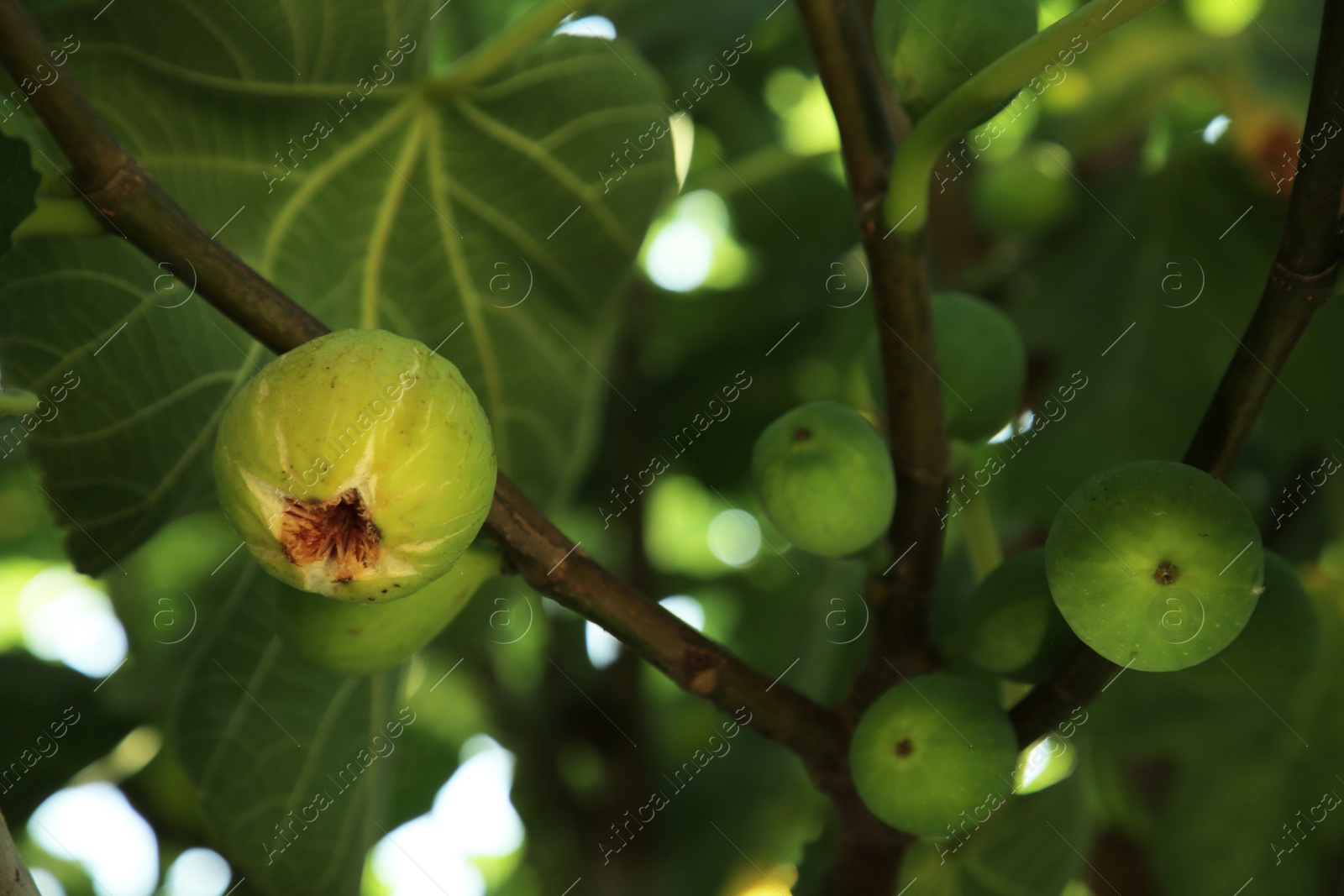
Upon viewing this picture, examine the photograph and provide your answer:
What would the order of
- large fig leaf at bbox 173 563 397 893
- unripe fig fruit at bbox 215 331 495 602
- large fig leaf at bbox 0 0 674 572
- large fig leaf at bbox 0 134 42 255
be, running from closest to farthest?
unripe fig fruit at bbox 215 331 495 602, large fig leaf at bbox 0 134 42 255, large fig leaf at bbox 0 0 674 572, large fig leaf at bbox 173 563 397 893

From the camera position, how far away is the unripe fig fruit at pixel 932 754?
35.8 inches

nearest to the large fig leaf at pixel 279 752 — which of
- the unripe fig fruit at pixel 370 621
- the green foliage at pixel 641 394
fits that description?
the green foliage at pixel 641 394

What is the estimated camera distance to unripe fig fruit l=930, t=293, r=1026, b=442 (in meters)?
1.15

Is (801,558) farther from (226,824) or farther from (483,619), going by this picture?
(226,824)

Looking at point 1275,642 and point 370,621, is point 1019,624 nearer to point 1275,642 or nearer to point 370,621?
point 1275,642

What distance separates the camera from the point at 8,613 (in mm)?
2395

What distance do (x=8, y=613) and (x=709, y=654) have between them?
2028 mm

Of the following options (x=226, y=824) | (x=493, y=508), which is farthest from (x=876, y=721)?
(x=226, y=824)

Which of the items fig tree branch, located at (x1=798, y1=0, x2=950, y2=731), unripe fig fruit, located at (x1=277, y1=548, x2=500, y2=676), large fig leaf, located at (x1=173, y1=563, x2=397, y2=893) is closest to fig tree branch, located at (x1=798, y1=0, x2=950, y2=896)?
fig tree branch, located at (x1=798, y1=0, x2=950, y2=731)

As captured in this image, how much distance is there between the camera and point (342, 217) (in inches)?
51.6

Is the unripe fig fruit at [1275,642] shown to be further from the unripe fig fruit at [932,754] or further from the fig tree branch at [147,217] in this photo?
the fig tree branch at [147,217]

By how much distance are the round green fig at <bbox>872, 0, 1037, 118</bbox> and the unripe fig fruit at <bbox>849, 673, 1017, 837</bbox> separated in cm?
49

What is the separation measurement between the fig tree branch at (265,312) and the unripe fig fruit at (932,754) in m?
0.12

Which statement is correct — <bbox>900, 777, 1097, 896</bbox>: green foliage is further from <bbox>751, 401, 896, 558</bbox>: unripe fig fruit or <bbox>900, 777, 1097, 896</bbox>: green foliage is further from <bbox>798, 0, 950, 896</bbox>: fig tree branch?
<bbox>751, 401, 896, 558</bbox>: unripe fig fruit
